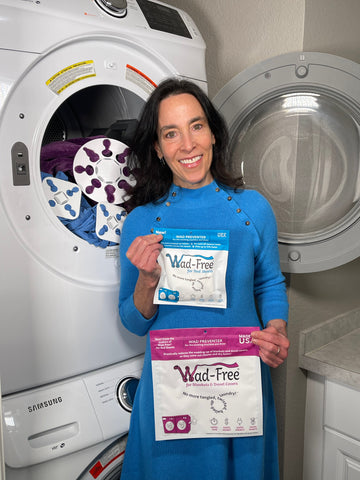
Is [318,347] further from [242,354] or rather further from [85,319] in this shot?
[85,319]

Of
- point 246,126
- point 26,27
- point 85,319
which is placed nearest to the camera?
point 26,27

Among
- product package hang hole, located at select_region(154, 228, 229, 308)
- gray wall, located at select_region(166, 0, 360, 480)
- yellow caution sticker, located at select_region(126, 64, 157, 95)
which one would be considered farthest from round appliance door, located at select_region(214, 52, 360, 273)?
product package hang hole, located at select_region(154, 228, 229, 308)

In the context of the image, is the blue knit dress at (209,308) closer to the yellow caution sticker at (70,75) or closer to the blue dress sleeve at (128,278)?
the blue dress sleeve at (128,278)

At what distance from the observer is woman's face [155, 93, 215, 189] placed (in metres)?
0.97

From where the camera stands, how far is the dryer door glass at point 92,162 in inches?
39.6

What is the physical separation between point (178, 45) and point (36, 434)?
100 centimetres

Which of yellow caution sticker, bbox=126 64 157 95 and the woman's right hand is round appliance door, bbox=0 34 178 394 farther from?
the woman's right hand

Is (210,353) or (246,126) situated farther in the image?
(246,126)

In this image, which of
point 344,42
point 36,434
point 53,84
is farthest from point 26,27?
point 344,42

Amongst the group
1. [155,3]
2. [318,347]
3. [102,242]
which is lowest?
[318,347]

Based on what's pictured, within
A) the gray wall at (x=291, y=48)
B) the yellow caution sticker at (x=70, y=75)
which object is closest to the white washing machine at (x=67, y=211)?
the yellow caution sticker at (x=70, y=75)

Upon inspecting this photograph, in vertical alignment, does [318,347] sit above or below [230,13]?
below

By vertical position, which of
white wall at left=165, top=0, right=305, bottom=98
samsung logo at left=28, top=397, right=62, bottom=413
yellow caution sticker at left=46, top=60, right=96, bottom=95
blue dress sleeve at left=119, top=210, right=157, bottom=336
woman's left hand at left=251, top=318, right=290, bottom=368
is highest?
white wall at left=165, top=0, right=305, bottom=98

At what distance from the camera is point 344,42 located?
138 cm
